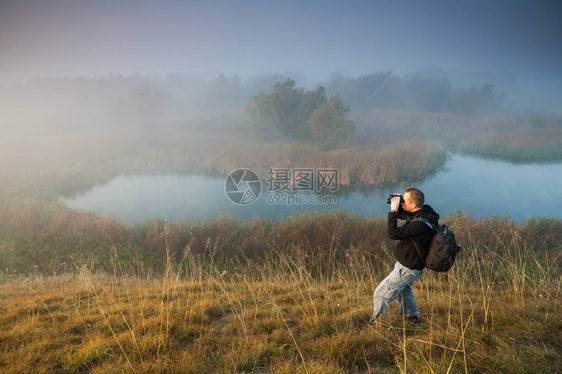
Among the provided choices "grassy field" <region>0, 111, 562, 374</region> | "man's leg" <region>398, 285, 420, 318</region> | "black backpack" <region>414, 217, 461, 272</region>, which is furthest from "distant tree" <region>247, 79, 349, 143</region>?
"black backpack" <region>414, 217, 461, 272</region>

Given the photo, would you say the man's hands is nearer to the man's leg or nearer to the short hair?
the short hair

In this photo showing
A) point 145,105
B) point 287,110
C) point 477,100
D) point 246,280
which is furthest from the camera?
point 477,100

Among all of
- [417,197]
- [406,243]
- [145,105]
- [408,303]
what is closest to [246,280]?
[408,303]

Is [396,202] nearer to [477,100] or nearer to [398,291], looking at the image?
[398,291]

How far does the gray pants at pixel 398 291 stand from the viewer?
3.24 metres

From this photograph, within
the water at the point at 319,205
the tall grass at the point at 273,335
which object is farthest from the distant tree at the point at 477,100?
the tall grass at the point at 273,335

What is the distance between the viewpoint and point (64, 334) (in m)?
3.53

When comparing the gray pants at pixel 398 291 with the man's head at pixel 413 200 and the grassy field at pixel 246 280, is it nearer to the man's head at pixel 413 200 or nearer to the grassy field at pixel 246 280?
the grassy field at pixel 246 280

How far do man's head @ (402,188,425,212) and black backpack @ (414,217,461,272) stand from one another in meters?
0.32

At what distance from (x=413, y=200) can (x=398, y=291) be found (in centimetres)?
101

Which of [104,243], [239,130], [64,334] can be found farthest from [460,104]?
[64,334]

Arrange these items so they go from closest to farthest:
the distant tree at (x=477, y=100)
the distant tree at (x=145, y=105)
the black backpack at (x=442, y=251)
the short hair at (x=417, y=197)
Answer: the black backpack at (x=442, y=251) < the short hair at (x=417, y=197) < the distant tree at (x=145, y=105) < the distant tree at (x=477, y=100)

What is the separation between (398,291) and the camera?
3.32 meters

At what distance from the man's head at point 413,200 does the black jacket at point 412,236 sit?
2.5 inches
